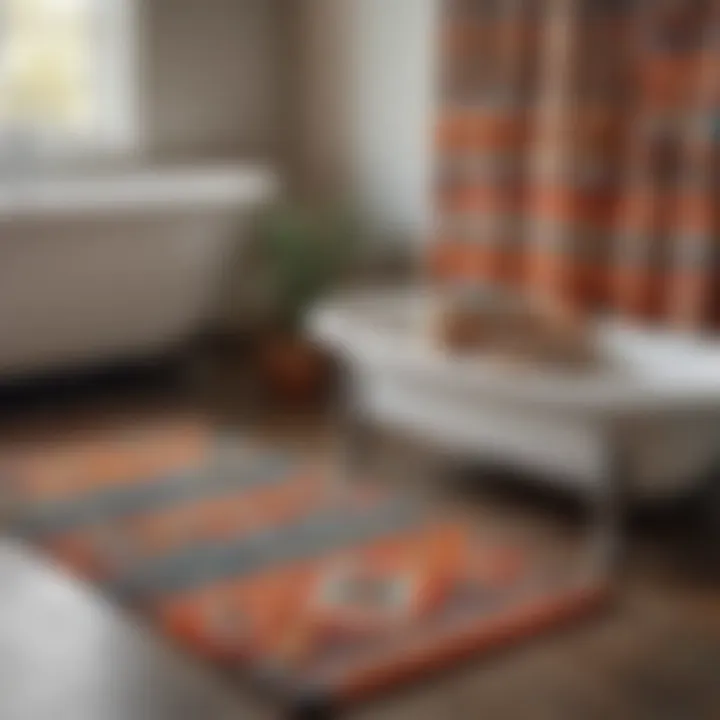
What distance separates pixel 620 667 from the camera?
2402 millimetres

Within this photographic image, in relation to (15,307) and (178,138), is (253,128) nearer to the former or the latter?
(178,138)

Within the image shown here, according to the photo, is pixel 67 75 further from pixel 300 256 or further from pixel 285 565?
pixel 285 565

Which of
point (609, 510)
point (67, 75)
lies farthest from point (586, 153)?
point (67, 75)

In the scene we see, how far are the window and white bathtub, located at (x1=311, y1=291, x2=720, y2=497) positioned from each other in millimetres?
1643

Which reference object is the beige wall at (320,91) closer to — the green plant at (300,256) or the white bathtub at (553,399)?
the green plant at (300,256)

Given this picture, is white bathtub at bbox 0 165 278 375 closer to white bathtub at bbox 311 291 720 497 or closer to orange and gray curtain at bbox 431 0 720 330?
orange and gray curtain at bbox 431 0 720 330

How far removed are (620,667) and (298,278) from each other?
2.27m

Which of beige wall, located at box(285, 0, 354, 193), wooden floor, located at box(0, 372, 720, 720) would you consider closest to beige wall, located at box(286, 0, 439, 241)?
beige wall, located at box(285, 0, 354, 193)

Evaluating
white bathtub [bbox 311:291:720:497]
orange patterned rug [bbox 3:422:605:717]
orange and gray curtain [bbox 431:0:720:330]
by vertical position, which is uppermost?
orange and gray curtain [bbox 431:0:720:330]

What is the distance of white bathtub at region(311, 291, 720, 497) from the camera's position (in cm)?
282

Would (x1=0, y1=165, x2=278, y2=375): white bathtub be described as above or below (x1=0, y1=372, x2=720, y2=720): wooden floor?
A: above

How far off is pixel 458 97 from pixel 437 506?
1398 millimetres

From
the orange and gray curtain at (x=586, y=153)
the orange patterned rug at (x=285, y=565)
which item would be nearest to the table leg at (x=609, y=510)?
the orange patterned rug at (x=285, y=565)

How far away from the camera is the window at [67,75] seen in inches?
183
